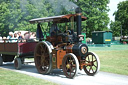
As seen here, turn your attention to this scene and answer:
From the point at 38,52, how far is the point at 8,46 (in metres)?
2.51

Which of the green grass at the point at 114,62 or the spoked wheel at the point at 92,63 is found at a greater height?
the spoked wheel at the point at 92,63

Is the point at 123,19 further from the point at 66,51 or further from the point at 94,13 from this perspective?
the point at 66,51

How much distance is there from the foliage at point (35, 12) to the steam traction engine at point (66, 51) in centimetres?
407

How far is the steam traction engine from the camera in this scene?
29.7 ft

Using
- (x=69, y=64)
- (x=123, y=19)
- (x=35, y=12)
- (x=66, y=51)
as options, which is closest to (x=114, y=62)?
(x=66, y=51)

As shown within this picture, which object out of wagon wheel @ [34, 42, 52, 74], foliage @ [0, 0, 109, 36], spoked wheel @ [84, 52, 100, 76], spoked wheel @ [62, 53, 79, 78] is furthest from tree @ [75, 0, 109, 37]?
spoked wheel @ [62, 53, 79, 78]

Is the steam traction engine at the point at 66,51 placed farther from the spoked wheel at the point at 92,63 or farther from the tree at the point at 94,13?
the tree at the point at 94,13

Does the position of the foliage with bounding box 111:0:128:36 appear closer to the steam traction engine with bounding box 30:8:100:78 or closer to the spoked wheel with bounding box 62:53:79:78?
the steam traction engine with bounding box 30:8:100:78

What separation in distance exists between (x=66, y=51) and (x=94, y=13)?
3237 cm

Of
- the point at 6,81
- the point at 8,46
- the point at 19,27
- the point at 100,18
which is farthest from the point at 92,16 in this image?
the point at 6,81

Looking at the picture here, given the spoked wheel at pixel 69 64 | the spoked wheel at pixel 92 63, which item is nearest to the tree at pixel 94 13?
the spoked wheel at pixel 92 63

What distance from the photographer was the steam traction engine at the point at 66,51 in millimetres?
9059

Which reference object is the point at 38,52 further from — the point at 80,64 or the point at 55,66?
the point at 80,64

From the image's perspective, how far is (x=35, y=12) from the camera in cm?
2820
